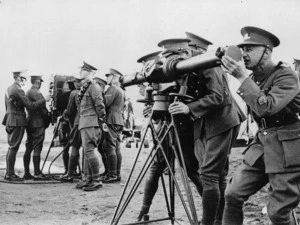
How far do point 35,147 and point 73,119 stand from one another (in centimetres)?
99

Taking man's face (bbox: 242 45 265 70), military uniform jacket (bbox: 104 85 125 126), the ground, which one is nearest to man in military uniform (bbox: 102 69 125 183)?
military uniform jacket (bbox: 104 85 125 126)

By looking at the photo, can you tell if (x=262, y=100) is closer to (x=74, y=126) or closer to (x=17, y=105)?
(x=74, y=126)

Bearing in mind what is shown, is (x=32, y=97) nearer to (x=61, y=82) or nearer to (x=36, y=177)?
(x=61, y=82)

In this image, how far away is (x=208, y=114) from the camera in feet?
15.1

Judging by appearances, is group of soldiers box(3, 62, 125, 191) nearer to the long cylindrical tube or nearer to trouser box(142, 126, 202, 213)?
trouser box(142, 126, 202, 213)

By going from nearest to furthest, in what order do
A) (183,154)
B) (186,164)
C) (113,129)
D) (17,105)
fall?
(183,154), (186,164), (17,105), (113,129)

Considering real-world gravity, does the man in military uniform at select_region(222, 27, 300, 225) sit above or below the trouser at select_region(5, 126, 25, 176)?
above

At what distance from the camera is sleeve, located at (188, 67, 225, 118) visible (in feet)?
14.5

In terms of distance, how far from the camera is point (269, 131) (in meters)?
3.58

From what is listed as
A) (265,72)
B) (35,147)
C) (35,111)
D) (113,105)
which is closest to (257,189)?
(265,72)

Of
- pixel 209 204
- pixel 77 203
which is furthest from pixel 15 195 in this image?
pixel 209 204

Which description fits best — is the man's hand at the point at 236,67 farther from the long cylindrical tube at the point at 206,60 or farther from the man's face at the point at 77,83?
the man's face at the point at 77,83

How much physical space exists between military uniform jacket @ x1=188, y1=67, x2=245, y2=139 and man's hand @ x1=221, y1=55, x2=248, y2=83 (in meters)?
1.00

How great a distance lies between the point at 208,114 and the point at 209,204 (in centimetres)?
94
